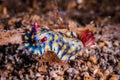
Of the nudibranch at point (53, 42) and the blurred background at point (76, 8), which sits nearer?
the nudibranch at point (53, 42)

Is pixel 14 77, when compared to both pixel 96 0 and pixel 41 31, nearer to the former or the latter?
pixel 41 31

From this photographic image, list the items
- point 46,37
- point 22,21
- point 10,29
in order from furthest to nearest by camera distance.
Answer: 1. point 22,21
2. point 10,29
3. point 46,37

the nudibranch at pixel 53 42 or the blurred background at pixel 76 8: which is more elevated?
the blurred background at pixel 76 8

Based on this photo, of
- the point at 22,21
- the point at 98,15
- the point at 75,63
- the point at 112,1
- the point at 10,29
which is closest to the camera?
the point at 75,63

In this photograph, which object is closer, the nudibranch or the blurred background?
the nudibranch

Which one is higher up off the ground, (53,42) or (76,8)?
(76,8)

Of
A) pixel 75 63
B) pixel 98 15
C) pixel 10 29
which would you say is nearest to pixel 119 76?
pixel 75 63

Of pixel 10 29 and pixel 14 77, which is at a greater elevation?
pixel 10 29

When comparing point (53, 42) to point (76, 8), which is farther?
point (76, 8)
